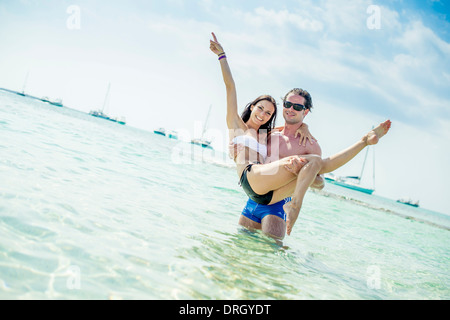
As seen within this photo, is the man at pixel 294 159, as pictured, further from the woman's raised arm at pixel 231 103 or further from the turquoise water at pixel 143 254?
the woman's raised arm at pixel 231 103

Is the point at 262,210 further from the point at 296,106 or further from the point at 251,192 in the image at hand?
the point at 296,106

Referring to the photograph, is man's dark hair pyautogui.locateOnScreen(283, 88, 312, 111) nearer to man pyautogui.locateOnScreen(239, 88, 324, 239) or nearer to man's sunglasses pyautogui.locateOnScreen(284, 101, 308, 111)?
man pyautogui.locateOnScreen(239, 88, 324, 239)

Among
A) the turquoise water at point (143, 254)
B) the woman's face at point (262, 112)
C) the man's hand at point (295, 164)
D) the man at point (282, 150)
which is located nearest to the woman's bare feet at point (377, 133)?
the man at point (282, 150)

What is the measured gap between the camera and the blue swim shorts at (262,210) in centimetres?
450

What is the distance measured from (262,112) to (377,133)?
5.57 ft

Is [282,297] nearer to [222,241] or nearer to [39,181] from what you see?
[222,241]

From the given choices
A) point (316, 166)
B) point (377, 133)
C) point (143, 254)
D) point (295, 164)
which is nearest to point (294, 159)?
point (295, 164)

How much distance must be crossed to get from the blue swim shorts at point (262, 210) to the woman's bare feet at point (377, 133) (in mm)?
1481

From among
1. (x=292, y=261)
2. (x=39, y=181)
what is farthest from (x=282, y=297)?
(x=39, y=181)

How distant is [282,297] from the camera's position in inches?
98.0

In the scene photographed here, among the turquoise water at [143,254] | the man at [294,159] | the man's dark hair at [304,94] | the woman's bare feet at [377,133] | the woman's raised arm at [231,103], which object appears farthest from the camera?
the man's dark hair at [304,94]

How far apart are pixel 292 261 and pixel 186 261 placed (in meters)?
1.61
